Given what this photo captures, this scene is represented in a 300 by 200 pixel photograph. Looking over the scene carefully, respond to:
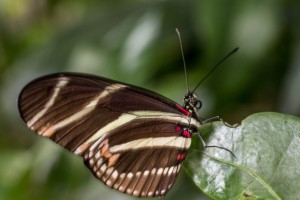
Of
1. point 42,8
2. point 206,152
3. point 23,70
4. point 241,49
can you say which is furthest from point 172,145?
point 42,8

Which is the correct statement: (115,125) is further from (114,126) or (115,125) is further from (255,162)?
(255,162)

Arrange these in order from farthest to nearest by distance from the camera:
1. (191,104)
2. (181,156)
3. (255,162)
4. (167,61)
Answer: (167,61), (191,104), (181,156), (255,162)

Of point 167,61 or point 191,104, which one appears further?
point 167,61

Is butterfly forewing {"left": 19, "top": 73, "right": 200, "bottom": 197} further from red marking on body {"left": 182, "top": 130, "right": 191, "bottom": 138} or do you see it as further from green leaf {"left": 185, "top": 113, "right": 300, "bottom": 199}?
green leaf {"left": 185, "top": 113, "right": 300, "bottom": 199}

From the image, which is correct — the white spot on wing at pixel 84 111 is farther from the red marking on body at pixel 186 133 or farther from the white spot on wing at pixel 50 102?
the red marking on body at pixel 186 133

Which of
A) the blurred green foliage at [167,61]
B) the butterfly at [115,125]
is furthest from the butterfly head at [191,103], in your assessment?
the blurred green foliage at [167,61]

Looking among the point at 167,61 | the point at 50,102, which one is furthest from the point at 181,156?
the point at 167,61

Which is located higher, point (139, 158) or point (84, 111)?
point (84, 111)
